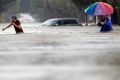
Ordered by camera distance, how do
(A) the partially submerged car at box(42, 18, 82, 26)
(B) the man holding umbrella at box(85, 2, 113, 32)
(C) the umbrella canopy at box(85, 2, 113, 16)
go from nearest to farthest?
(B) the man holding umbrella at box(85, 2, 113, 32) < (C) the umbrella canopy at box(85, 2, 113, 16) < (A) the partially submerged car at box(42, 18, 82, 26)

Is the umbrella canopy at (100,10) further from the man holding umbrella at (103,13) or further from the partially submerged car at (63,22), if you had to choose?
the partially submerged car at (63,22)

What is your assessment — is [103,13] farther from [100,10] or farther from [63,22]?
[63,22]

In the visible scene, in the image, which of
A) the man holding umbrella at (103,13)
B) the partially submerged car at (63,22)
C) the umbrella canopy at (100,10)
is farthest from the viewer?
the partially submerged car at (63,22)

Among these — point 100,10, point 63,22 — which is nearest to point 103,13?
point 100,10

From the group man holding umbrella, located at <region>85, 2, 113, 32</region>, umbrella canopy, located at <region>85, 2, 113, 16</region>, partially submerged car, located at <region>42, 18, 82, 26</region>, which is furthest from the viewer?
partially submerged car, located at <region>42, 18, 82, 26</region>

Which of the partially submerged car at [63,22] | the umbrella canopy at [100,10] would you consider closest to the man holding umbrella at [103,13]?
the umbrella canopy at [100,10]

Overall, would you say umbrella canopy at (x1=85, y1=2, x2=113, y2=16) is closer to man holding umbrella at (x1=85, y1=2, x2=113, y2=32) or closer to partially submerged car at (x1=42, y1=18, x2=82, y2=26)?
man holding umbrella at (x1=85, y1=2, x2=113, y2=32)

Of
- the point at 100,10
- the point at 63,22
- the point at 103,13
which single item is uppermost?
the point at 100,10

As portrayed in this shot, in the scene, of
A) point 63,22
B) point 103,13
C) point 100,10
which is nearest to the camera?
point 103,13

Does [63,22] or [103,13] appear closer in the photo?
[103,13]

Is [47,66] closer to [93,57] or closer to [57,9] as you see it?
[93,57]

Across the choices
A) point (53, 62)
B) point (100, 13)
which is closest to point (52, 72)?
point (53, 62)

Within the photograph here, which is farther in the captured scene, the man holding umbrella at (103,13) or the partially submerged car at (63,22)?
the partially submerged car at (63,22)

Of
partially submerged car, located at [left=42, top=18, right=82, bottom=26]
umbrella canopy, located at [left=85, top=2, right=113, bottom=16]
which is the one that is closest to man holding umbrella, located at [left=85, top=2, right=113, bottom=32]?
umbrella canopy, located at [left=85, top=2, right=113, bottom=16]
